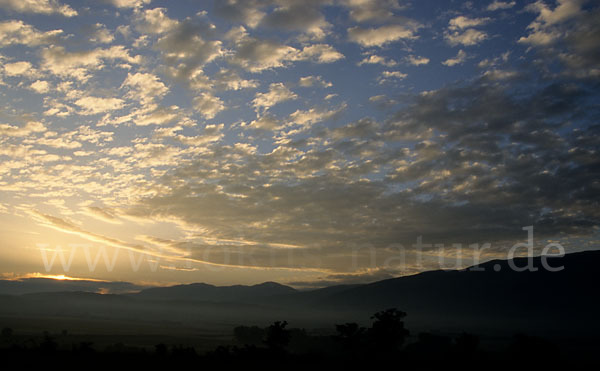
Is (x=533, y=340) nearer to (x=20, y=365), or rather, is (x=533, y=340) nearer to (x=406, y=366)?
(x=406, y=366)

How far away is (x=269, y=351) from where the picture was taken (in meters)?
77.3

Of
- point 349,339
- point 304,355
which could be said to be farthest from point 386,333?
point 304,355

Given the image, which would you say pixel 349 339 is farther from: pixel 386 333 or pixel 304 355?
pixel 304 355

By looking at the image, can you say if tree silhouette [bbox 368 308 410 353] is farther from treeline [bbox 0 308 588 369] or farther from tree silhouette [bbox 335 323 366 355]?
tree silhouette [bbox 335 323 366 355]

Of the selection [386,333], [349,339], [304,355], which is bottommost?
[304,355]

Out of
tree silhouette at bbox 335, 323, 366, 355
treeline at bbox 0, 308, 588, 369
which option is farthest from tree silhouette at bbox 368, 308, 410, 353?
tree silhouette at bbox 335, 323, 366, 355

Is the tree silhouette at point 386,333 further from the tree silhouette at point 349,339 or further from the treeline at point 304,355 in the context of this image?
the tree silhouette at point 349,339

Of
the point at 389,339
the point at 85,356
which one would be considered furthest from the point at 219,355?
the point at 389,339

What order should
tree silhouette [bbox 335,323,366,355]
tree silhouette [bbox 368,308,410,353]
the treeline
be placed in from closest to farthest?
the treeline → tree silhouette [bbox 368,308,410,353] → tree silhouette [bbox 335,323,366,355]

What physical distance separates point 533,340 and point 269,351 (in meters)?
46.5

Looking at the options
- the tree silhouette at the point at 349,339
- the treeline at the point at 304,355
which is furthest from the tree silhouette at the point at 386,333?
the tree silhouette at the point at 349,339

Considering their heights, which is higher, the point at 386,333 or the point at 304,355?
the point at 386,333

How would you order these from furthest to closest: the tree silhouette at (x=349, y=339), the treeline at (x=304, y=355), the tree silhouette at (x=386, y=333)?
the tree silhouette at (x=349, y=339) < the tree silhouette at (x=386, y=333) < the treeline at (x=304, y=355)

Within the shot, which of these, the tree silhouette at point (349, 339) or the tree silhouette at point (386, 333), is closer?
the tree silhouette at point (386, 333)
